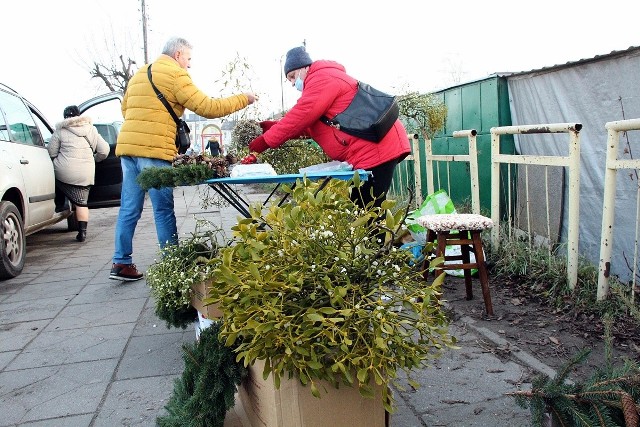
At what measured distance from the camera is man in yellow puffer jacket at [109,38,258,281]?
14.1 ft

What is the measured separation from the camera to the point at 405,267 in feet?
6.22

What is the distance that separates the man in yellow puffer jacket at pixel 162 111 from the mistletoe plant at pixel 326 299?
2560 mm

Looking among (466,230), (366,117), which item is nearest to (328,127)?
(366,117)

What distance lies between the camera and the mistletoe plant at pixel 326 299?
1.69 metres

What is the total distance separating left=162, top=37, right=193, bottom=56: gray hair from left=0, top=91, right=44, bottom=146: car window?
2.73 metres

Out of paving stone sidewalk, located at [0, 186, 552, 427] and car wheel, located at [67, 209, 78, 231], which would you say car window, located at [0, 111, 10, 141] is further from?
car wheel, located at [67, 209, 78, 231]

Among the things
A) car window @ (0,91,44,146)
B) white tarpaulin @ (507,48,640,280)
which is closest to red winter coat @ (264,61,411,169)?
white tarpaulin @ (507,48,640,280)

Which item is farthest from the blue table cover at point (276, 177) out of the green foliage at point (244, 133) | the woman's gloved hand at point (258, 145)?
the green foliage at point (244, 133)

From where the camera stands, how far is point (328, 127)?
3814 millimetres

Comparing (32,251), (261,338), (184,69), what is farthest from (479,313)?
(32,251)

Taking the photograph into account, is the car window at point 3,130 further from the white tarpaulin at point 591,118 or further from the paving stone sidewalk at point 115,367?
the white tarpaulin at point 591,118

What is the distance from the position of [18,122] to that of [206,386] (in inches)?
228

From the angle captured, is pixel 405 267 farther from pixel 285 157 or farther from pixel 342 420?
pixel 285 157

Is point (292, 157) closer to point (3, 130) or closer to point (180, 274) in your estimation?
point (180, 274)
